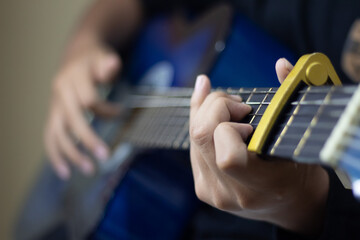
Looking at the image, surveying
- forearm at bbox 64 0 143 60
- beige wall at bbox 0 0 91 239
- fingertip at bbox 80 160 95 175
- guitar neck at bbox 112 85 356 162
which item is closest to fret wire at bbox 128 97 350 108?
guitar neck at bbox 112 85 356 162

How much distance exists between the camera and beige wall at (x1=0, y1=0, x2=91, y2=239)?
1.50m

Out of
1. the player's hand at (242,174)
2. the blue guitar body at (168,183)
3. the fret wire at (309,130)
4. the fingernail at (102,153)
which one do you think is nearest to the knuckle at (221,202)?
the player's hand at (242,174)

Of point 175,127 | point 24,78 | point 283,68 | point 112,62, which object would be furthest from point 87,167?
point 24,78

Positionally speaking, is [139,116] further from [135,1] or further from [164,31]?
[135,1]

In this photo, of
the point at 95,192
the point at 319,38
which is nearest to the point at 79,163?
the point at 95,192

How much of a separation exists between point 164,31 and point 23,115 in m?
0.79

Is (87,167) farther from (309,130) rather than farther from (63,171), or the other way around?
(309,130)

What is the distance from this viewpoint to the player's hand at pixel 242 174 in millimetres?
361

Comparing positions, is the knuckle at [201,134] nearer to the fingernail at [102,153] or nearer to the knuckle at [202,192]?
the knuckle at [202,192]

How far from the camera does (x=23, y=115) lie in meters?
1.54

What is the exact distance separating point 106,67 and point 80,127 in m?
0.13

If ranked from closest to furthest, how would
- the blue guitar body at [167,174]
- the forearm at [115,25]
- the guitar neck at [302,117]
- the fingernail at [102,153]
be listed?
1. the guitar neck at [302,117]
2. the blue guitar body at [167,174]
3. the fingernail at [102,153]
4. the forearm at [115,25]

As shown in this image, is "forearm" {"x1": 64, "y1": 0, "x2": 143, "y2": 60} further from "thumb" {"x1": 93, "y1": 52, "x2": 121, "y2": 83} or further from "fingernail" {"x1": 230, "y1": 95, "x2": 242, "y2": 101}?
"fingernail" {"x1": 230, "y1": 95, "x2": 242, "y2": 101}

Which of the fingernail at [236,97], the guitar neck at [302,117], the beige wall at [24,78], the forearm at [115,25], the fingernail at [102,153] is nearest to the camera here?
the guitar neck at [302,117]
